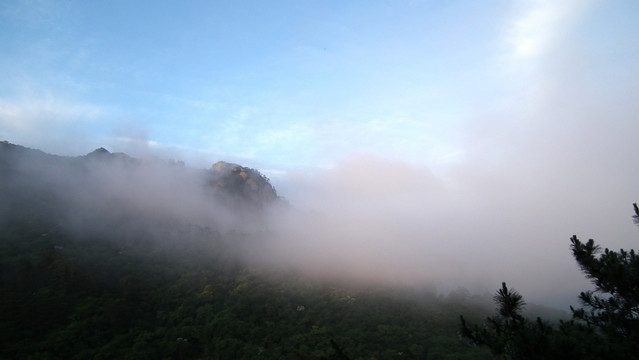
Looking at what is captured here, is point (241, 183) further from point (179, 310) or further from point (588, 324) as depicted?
point (588, 324)

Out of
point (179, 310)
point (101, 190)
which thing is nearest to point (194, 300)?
point (179, 310)

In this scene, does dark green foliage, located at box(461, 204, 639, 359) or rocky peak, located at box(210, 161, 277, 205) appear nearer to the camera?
dark green foliage, located at box(461, 204, 639, 359)

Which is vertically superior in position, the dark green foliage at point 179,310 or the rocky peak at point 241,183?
the rocky peak at point 241,183

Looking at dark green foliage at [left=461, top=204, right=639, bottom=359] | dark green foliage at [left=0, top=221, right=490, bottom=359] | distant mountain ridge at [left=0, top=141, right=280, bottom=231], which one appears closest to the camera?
dark green foliage at [left=461, top=204, right=639, bottom=359]

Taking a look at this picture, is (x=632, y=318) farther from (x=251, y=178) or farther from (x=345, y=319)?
(x=251, y=178)

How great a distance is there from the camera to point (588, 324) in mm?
12805

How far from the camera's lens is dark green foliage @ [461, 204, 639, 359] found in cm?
981

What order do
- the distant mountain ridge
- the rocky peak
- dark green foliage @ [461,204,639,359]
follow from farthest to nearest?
the rocky peak → the distant mountain ridge → dark green foliage @ [461,204,639,359]

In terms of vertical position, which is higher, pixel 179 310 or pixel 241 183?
pixel 241 183

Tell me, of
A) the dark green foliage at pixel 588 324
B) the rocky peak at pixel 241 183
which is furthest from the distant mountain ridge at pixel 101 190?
the dark green foliage at pixel 588 324

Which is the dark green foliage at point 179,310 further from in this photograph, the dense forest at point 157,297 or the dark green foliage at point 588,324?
the dark green foliage at point 588,324

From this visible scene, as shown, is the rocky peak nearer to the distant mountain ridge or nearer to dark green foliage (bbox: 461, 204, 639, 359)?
the distant mountain ridge

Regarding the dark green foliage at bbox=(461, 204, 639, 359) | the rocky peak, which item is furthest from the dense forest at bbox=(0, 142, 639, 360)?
the rocky peak

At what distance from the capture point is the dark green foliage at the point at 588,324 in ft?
32.2
